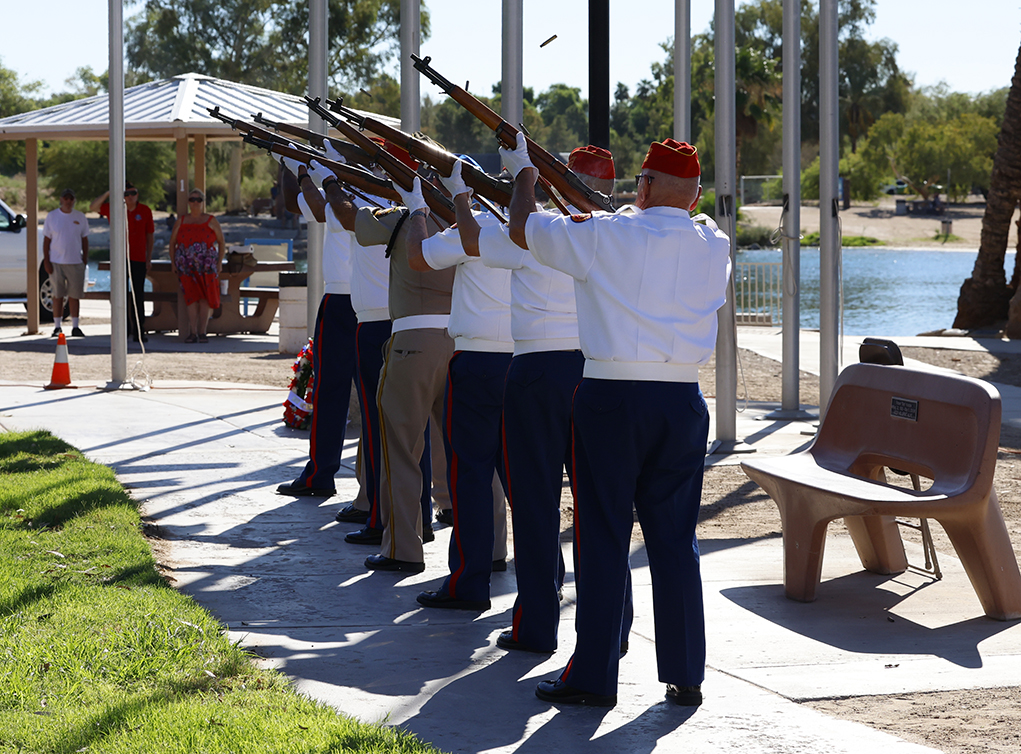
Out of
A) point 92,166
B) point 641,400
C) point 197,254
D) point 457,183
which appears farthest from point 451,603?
point 92,166

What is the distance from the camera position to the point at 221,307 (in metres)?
18.1

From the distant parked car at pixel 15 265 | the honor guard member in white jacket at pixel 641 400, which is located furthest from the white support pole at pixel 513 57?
the distant parked car at pixel 15 265

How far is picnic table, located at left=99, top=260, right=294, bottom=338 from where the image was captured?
17.4 m

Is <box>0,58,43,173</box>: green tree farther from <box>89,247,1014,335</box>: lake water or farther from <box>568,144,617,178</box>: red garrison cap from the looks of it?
<box>568,144,617,178</box>: red garrison cap

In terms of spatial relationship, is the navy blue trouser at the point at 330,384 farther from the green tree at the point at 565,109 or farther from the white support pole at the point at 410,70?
the green tree at the point at 565,109

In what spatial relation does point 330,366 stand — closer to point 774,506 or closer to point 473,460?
point 473,460

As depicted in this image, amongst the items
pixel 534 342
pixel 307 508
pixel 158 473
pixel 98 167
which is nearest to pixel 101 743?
pixel 534 342

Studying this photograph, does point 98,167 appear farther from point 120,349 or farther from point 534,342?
point 534,342

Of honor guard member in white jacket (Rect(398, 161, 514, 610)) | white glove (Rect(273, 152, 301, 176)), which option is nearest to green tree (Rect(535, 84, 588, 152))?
white glove (Rect(273, 152, 301, 176))

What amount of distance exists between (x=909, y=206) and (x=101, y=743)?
8048 cm

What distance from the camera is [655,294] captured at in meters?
4.18

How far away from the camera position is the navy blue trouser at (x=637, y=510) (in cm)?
420

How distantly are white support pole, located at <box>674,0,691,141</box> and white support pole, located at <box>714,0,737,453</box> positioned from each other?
25 cm

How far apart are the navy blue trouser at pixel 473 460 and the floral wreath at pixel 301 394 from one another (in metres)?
4.70
